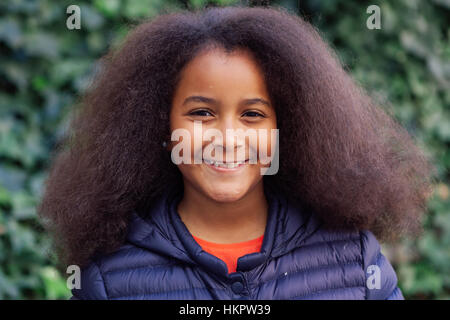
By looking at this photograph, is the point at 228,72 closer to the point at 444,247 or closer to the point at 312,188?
the point at 312,188

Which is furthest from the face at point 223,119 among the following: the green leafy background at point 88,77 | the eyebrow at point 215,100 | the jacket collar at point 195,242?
the green leafy background at point 88,77

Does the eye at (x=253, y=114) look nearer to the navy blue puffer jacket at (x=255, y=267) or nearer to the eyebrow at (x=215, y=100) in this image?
the eyebrow at (x=215, y=100)

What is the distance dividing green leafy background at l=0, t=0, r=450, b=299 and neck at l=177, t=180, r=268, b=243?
1.05m

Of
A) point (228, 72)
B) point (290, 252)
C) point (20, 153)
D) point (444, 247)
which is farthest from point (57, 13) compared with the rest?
point (444, 247)

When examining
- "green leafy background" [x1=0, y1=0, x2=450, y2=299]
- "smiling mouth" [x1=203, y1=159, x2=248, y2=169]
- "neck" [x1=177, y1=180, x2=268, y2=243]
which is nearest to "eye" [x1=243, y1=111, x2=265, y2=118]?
"smiling mouth" [x1=203, y1=159, x2=248, y2=169]

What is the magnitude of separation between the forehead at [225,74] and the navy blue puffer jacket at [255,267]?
15.2 inches

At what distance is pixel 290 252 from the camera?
154 centimetres

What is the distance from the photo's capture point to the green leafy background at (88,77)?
260 cm

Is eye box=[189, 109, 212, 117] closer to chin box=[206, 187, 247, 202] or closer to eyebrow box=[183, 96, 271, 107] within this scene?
eyebrow box=[183, 96, 271, 107]

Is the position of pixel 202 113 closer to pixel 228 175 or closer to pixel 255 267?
pixel 228 175

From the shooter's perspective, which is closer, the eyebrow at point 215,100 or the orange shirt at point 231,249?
the eyebrow at point 215,100

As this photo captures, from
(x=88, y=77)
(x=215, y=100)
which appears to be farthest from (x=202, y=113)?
(x=88, y=77)
